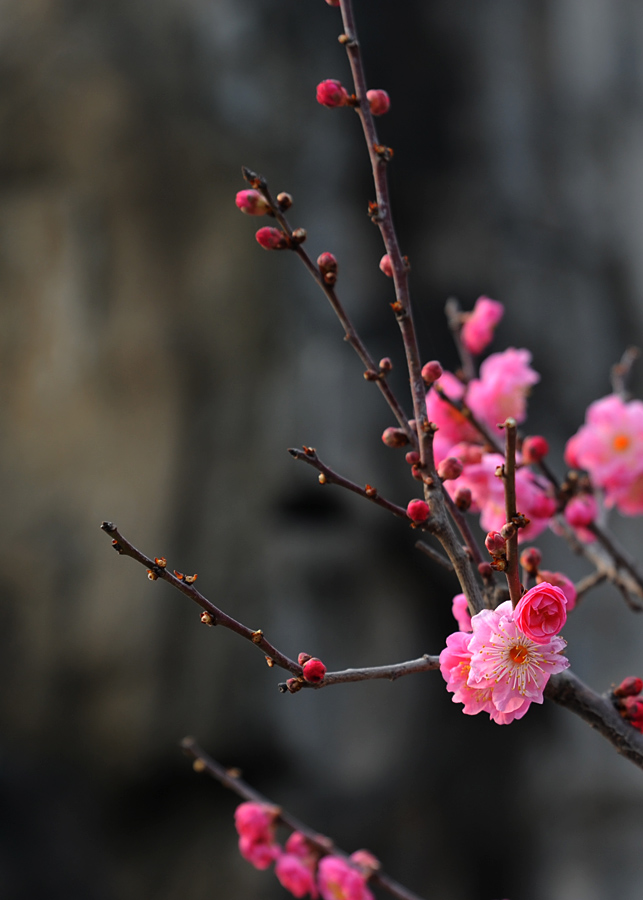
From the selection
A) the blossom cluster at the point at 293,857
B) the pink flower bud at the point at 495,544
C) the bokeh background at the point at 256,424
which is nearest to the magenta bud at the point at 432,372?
the pink flower bud at the point at 495,544

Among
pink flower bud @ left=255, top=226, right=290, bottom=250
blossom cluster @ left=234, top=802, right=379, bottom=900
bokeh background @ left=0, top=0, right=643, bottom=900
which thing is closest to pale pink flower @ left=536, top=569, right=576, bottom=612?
pink flower bud @ left=255, top=226, right=290, bottom=250

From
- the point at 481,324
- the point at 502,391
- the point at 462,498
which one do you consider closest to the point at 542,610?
the point at 462,498

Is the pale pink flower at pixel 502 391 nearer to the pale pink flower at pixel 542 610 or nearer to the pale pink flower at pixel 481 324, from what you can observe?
the pale pink flower at pixel 481 324

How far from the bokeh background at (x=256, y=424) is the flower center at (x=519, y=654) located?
1007 mm

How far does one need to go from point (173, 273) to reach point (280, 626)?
0.74m

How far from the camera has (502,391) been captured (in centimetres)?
59

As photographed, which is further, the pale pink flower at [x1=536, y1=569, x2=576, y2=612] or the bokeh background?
the bokeh background

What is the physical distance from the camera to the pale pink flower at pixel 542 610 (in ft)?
0.75

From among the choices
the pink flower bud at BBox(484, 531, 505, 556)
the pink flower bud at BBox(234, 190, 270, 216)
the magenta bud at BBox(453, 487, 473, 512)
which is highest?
the pink flower bud at BBox(234, 190, 270, 216)

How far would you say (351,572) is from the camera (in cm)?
128

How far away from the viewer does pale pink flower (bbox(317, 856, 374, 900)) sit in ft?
1.74

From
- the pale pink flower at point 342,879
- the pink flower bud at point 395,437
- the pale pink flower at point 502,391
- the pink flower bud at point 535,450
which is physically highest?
the pale pink flower at point 502,391

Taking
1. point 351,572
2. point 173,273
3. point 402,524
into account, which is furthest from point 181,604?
point 173,273

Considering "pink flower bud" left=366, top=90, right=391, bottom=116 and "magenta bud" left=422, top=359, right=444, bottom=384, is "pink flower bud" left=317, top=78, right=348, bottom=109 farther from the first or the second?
"magenta bud" left=422, top=359, right=444, bottom=384
